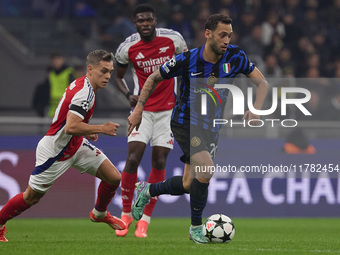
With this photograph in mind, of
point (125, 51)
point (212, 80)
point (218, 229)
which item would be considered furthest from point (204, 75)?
point (125, 51)

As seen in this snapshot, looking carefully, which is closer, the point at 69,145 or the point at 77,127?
the point at 77,127

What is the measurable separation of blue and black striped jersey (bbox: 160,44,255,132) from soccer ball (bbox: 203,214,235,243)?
92cm

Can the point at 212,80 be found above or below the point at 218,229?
above

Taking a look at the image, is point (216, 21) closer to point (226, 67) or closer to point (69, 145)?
point (226, 67)

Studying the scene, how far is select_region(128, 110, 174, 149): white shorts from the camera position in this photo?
916cm

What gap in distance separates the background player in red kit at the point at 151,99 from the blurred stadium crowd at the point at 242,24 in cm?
595

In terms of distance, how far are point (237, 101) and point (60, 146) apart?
431 centimetres

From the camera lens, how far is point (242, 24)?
1645 centimetres

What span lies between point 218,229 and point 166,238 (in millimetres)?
1285

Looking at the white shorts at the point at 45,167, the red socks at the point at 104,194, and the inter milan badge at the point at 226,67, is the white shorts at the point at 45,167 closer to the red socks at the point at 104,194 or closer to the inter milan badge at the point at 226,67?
the red socks at the point at 104,194

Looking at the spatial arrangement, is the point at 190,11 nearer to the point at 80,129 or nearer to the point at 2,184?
the point at 2,184

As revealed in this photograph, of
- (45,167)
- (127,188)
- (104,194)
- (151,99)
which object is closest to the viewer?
(45,167)

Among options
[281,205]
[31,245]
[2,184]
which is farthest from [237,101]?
[31,245]

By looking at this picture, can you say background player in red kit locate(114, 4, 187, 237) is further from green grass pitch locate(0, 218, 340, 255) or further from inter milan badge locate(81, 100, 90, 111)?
inter milan badge locate(81, 100, 90, 111)
